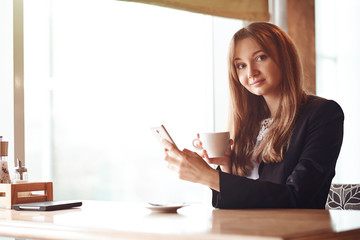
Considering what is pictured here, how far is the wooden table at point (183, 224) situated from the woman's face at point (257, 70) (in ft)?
1.98

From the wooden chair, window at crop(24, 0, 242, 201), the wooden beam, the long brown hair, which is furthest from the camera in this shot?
window at crop(24, 0, 242, 201)

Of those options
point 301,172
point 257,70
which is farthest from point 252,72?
point 301,172

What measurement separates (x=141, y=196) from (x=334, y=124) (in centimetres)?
285

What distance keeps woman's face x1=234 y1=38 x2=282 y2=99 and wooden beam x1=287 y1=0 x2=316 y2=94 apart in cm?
185

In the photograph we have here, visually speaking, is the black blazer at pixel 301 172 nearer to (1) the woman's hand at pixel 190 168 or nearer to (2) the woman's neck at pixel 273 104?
(1) the woman's hand at pixel 190 168

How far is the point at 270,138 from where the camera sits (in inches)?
73.6

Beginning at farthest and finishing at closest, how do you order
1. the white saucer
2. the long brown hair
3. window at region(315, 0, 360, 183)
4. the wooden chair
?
window at region(315, 0, 360, 183) < the wooden chair < the long brown hair < the white saucer

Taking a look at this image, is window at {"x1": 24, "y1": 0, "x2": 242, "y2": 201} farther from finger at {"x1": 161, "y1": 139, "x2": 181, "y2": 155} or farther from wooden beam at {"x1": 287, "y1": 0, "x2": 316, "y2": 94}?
finger at {"x1": 161, "y1": 139, "x2": 181, "y2": 155}

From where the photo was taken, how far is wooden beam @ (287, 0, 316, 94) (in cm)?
378

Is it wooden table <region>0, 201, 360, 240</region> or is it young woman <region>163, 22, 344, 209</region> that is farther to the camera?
young woman <region>163, 22, 344, 209</region>

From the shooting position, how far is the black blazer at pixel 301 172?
156cm

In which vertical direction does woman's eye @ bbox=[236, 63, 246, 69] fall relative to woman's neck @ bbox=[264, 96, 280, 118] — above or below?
above

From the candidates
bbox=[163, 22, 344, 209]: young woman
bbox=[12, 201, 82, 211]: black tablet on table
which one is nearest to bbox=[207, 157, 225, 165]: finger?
bbox=[163, 22, 344, 209]: young woman

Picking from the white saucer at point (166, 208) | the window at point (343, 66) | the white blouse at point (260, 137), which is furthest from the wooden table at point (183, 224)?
the window at point (343, 66)
